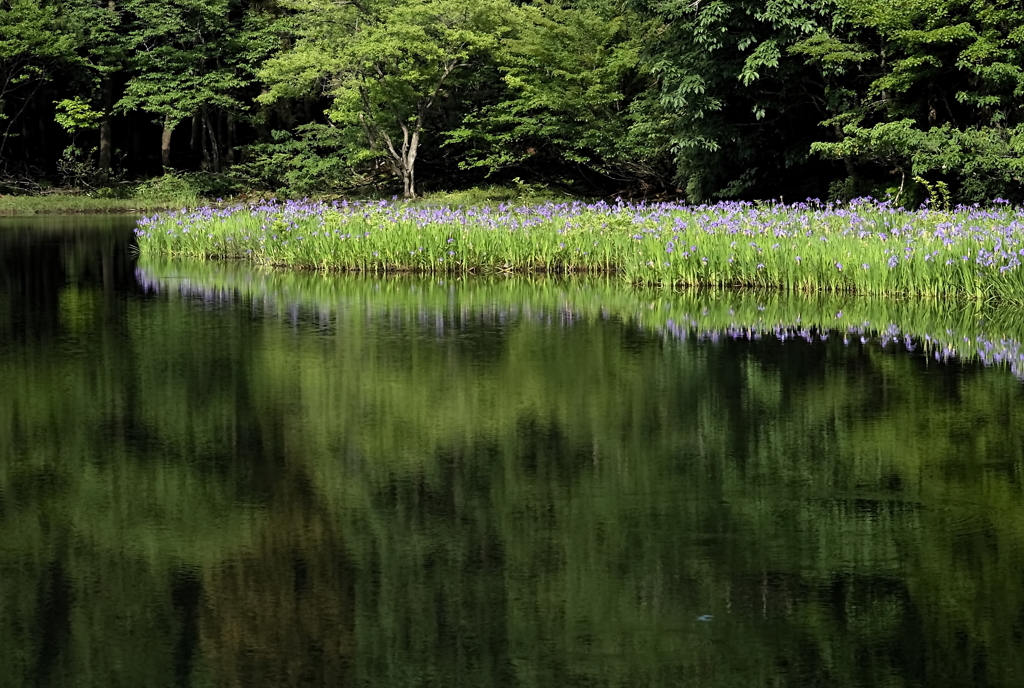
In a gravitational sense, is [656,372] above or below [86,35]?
below

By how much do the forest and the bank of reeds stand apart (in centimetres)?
332

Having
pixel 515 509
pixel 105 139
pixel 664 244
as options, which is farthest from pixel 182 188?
pixel 515 509

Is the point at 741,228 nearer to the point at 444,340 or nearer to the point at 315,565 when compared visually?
the point at 444,340

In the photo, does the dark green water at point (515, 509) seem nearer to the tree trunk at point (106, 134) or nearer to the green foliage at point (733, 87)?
the green foliage at point (733, 87)

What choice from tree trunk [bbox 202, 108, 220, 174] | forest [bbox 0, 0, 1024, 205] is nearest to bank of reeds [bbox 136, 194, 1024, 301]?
forest [bbox 0, 0, 1024, 205]

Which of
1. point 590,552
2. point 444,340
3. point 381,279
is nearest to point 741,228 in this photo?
point 381,279

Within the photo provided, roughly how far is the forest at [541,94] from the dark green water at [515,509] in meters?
12.3

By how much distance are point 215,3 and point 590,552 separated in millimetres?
37718

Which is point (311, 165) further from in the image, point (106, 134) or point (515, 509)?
point (515, 509)

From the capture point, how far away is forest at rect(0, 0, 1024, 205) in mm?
22500

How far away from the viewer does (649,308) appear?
44.2ft

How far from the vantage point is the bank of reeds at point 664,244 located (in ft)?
44.9

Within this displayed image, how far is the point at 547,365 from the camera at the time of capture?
9.73 meters

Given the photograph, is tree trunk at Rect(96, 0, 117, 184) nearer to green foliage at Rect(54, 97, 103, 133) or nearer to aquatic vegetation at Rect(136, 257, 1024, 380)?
green foliage at Rect(54, 97, 103, 133)
